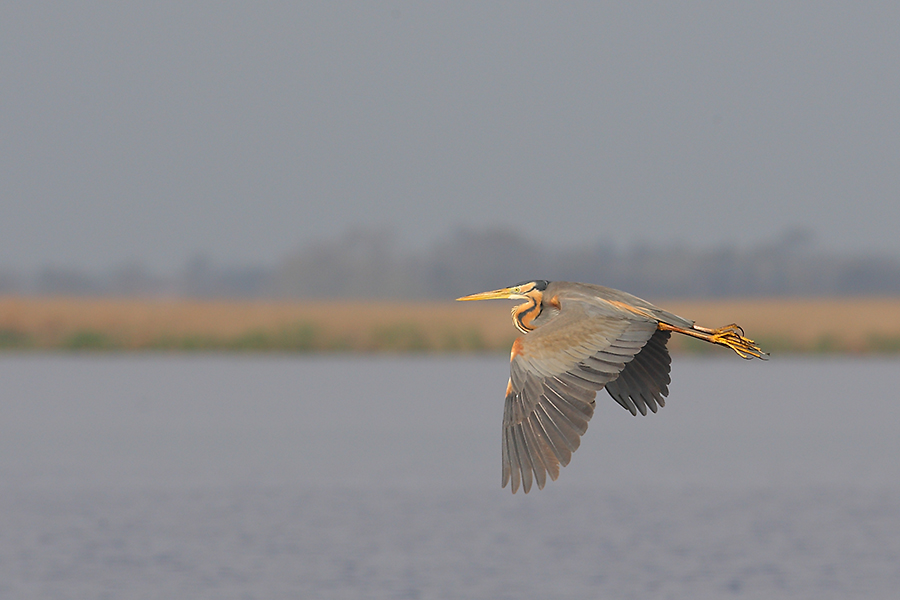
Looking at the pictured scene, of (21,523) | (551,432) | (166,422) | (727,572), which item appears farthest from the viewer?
(166,422)

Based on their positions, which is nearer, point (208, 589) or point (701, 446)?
point (208, 589)

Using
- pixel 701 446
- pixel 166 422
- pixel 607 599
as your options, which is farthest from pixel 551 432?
pixel 166 422

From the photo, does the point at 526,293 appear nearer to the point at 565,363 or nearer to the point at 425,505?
the point at 565,363

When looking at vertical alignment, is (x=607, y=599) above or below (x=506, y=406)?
below

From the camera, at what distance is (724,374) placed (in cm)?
6825

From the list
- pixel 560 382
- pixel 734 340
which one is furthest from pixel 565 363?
pixel 734 340

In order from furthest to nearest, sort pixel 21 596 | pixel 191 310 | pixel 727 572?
pixel 191 310 < pixel 727 572 < pixel 21 596

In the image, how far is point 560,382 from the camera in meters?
5.73

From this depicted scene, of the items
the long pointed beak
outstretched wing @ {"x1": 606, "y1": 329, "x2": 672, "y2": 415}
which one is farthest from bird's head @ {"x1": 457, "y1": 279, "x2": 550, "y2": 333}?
outstretched wing @ {"x1": 606, "y1": 329, "x2": 672, "y2": 415}

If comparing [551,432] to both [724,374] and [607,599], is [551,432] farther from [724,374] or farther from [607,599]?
[724,374]

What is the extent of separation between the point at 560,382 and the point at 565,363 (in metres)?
0.09

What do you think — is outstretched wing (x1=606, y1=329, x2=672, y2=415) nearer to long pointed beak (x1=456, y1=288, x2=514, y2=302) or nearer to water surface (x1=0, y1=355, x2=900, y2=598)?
long pointed beak (x1=456, y1=288, x2=514, y2=302)

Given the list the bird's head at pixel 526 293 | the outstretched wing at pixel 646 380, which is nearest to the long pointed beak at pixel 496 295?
the bird's head at pixel 526 293

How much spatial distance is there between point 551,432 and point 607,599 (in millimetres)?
Result: 10472
